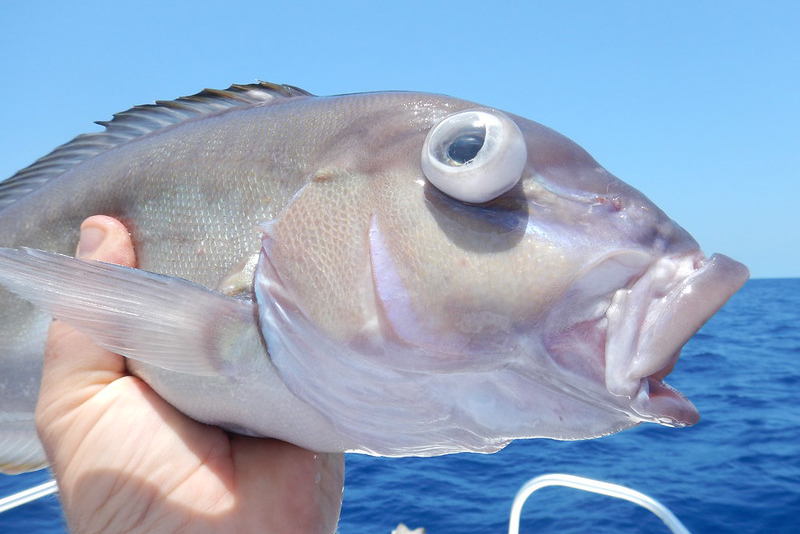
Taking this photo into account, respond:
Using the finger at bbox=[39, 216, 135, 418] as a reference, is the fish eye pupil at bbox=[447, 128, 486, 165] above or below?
above

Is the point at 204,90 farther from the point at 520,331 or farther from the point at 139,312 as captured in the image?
the point at 520,331

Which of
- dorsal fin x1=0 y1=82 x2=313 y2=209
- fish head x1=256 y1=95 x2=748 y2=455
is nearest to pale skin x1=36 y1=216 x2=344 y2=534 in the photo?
fish head x1=256 y1=95 x2=748 y2=455

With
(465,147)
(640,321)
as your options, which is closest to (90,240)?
(465,147)

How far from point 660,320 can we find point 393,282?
628 mm

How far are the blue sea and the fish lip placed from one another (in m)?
6.57

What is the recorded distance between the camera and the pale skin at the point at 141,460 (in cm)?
187

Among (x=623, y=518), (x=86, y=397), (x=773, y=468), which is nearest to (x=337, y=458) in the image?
(x=86, y=397)

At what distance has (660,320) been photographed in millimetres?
1329

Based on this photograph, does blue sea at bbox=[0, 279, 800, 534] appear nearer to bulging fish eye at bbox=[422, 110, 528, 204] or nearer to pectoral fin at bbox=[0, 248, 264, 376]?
pectoral fin at bbox=[0, 248, 264, 376]

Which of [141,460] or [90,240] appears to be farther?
[90,240]

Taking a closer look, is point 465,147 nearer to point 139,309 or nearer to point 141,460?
point 139,309

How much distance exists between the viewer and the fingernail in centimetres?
217

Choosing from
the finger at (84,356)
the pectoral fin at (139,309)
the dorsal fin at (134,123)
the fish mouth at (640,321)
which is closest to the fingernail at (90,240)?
the finger at (84,356)

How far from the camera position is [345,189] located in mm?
1738
